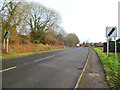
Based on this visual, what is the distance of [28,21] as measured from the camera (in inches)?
1294

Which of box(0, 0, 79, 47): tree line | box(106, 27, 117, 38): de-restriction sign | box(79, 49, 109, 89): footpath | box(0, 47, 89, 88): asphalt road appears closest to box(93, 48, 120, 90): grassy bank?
box(79, 49, 109, 89): footpath

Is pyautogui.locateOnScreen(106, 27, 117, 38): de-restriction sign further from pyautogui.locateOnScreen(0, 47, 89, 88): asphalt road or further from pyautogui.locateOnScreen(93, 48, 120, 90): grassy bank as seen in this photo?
pyautogui.locateOnScreen(0, 47, 89, 88): asphalt road

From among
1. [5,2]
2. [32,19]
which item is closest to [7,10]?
[5,2]

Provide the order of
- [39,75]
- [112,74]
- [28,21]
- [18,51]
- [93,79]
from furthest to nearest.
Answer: [28,21], [18,51], [112,74], [39,75], [93,79]

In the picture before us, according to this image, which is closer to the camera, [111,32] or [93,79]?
[93,79]

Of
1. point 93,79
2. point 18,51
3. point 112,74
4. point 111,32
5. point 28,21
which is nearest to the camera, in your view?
point 93,79

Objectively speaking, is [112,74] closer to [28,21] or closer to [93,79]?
[93,79]

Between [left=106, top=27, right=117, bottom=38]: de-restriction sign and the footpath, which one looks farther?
[left=106, top=27, right=117, bottom=38]: de-restriction sign

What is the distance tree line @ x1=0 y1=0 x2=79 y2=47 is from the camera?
61.9 feet

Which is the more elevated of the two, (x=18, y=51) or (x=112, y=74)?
(x=18, y=51)

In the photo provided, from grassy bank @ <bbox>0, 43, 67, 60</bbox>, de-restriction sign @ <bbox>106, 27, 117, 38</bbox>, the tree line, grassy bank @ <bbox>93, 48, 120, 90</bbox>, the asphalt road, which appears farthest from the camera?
the tree line

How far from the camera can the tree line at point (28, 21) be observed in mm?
18859

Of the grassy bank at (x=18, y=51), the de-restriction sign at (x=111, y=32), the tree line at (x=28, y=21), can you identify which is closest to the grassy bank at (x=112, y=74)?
the de-restriction sign at (x=111, y=32)

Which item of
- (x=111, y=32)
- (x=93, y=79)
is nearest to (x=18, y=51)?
(x=111, y=32)
